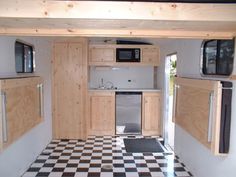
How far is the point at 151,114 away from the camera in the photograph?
5.67m

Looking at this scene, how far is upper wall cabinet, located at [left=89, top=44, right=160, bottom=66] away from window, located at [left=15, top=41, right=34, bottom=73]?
6.42 ft

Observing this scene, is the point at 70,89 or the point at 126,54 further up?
the point at 126,54

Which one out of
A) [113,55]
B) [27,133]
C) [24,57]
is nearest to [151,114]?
[113,55]

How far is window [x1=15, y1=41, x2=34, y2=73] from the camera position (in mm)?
3370

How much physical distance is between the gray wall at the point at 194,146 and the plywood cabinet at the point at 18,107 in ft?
7.27

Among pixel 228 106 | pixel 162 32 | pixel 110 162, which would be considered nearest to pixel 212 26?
pixel 162 32

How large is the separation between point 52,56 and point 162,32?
3.41 meters

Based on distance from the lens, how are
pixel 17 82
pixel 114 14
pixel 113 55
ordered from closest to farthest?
pixel 114 14
pixel 17 82
pixel 113 55

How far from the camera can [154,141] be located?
5223mm

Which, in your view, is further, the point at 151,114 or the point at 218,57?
the point at 151,114

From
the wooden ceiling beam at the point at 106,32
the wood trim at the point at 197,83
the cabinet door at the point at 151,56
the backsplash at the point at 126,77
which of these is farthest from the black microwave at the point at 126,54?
the wooden ceiling beam at the point at 106,32

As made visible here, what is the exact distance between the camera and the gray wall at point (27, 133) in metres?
2.89

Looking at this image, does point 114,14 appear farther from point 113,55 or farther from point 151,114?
point 151,114

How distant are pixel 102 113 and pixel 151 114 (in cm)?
112
